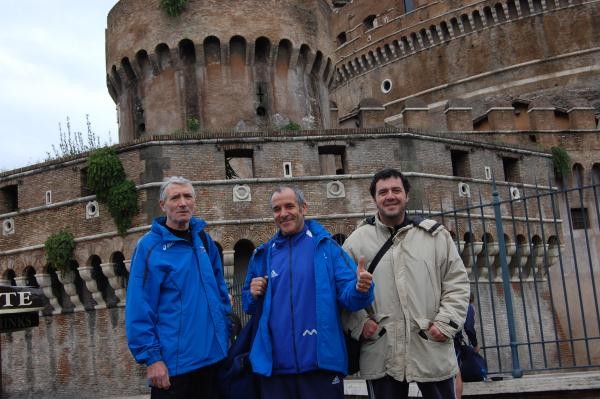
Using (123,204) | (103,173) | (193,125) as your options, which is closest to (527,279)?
(193,125)

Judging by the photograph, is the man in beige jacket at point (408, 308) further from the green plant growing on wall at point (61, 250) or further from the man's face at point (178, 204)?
the green plant growing on wall at point (61, 250)

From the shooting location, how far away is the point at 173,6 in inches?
699

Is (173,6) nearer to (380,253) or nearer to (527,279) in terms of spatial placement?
(527,279)

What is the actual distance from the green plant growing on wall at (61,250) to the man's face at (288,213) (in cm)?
1231

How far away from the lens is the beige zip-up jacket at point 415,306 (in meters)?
3.82

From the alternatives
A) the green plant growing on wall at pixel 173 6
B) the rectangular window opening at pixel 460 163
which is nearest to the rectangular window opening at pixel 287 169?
the rectangular window opening at pixel 460 163

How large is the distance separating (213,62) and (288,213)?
48.3ft

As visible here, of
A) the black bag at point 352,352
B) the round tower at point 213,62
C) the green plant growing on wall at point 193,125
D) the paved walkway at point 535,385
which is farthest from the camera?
the round tower at point 213,62

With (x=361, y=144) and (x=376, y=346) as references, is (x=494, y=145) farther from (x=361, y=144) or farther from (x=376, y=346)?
(x=376, y=346)

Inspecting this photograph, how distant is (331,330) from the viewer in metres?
3.82

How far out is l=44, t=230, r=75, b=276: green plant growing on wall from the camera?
15.4 meters

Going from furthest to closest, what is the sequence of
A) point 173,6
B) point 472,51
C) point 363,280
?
point 472,51, point 173,6, point 363,280

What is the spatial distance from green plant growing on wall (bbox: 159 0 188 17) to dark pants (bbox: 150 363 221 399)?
14.9 metres

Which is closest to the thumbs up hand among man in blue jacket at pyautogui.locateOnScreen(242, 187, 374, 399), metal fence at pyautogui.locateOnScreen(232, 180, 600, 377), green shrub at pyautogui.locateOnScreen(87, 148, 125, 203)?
man in blue jacket at pyautogui.locateOnScreen(242, 187, 374, 399)
